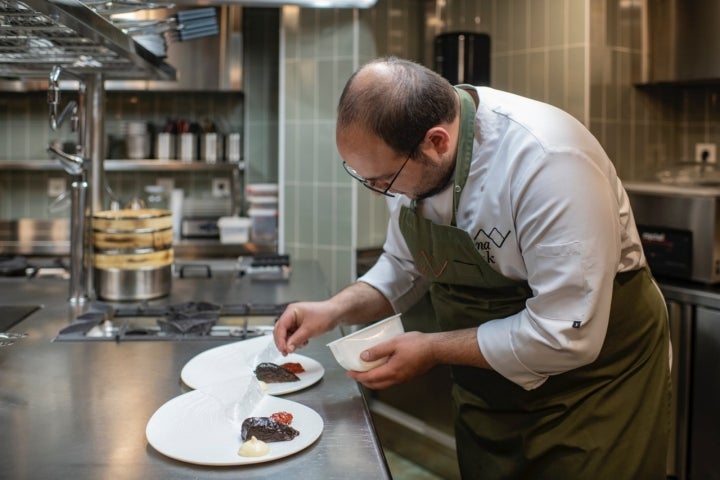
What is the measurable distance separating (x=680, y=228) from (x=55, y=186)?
3.28 meters

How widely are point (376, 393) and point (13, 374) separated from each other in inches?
87.8

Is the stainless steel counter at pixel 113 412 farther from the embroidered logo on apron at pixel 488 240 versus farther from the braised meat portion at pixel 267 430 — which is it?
the embroidered logo on apron at pixel 488 240

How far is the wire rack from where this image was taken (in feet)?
4.69

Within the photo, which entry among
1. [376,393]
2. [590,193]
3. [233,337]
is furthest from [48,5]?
Result: [376,393]

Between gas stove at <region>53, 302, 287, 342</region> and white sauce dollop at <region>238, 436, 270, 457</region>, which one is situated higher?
gas stove at <region>53, 302, 287, 342</region>

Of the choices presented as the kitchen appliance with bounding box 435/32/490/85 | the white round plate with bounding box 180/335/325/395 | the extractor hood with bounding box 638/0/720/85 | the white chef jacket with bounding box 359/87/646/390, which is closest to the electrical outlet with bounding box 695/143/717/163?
the extractor hood with bounding box 638/0/720/85

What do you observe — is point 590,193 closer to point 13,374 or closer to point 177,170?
point 13,374

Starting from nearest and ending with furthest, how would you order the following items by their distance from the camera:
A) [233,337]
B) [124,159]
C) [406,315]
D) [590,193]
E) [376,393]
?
[590,193]
[233,337]
[406,315]
[376,393]
[124,159]

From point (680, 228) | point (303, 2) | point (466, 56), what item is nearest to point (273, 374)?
point (680, 228)

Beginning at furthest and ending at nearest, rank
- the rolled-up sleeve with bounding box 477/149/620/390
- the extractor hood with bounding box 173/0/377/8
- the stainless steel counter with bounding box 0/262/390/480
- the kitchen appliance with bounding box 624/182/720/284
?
the extractor hood with bounding box 173/0/377/8
the kitchen appliance with bounding box 624/182/720/284
the rolled-up sleeve with bounding box 477/149/620/390
the stainless steel counter with bounding box 0/262/390/480

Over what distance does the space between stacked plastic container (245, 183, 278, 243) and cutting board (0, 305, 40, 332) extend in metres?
2.05

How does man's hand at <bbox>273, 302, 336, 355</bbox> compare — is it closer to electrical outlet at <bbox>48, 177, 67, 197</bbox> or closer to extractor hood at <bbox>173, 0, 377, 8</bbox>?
extractor hood at <bbox>173, 0, 377, 8</bbox>

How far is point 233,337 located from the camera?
5.85ft

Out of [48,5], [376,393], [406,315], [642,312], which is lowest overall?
[376,393]
